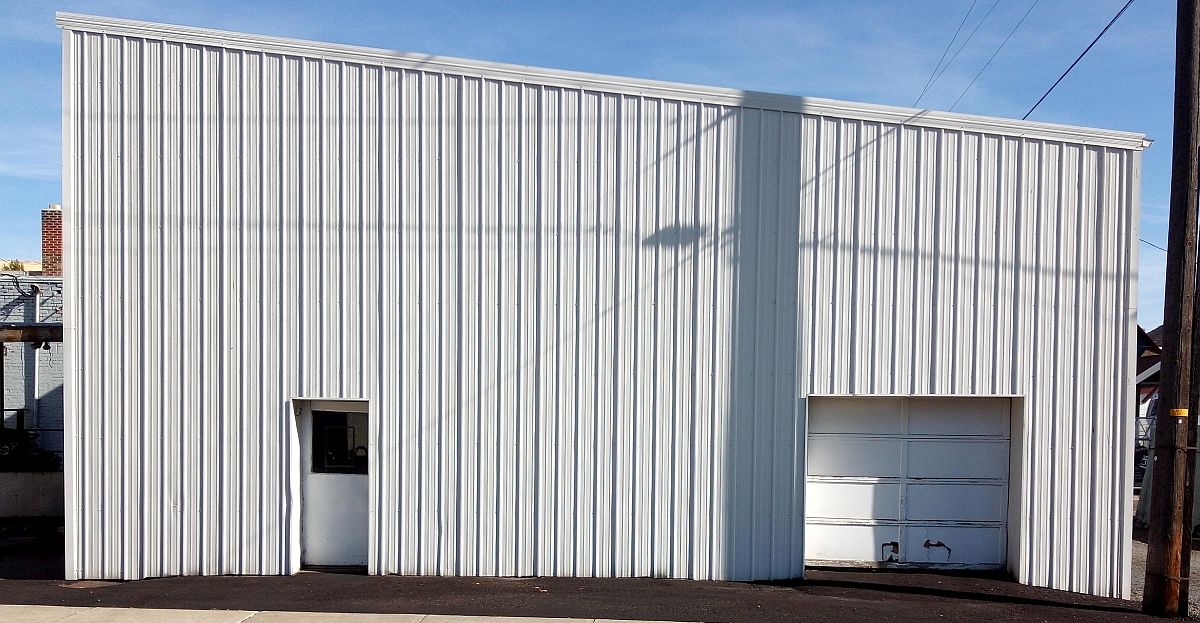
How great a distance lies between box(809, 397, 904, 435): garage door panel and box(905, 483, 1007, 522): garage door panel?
0.74 m

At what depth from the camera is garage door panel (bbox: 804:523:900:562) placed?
9.06 meters

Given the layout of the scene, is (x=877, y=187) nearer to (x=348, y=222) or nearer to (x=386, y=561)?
(x=348, y=222)

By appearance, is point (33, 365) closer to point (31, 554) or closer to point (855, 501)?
point (31, 554)

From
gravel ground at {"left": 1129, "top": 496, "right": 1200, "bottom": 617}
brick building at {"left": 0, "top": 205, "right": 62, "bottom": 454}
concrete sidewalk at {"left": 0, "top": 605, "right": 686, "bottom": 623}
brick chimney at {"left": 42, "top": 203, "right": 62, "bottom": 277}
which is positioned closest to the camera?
concrete sidewalk at {"left": 0, "top": 605, "right": 686, "bottom": 623}

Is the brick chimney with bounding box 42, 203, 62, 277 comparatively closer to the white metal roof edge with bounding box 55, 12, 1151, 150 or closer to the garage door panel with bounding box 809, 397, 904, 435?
the white metal roof edge with bounding box 55, 12, 1151, 150

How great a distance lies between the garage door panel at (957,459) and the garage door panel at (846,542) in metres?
0.79

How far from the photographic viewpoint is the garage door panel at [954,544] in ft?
29.7

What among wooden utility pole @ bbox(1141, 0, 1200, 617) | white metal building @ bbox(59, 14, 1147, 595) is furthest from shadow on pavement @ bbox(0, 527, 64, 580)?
wooden utility pole @ bbox(1141, 0, 1200, 617)

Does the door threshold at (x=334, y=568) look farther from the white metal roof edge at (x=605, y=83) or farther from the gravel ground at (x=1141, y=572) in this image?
the gravel ground at (x=1141, y=572)

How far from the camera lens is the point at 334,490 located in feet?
28.9

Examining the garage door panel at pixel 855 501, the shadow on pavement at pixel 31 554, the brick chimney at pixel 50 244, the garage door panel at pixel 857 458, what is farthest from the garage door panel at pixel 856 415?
the brick chimney at pixel 50 244

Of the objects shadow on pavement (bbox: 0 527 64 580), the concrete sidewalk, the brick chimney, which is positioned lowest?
shadow on pavement (bbox: 0 527 64 580)

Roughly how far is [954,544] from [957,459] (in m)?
0.96

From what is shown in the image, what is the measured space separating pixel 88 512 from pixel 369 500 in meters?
2.98
